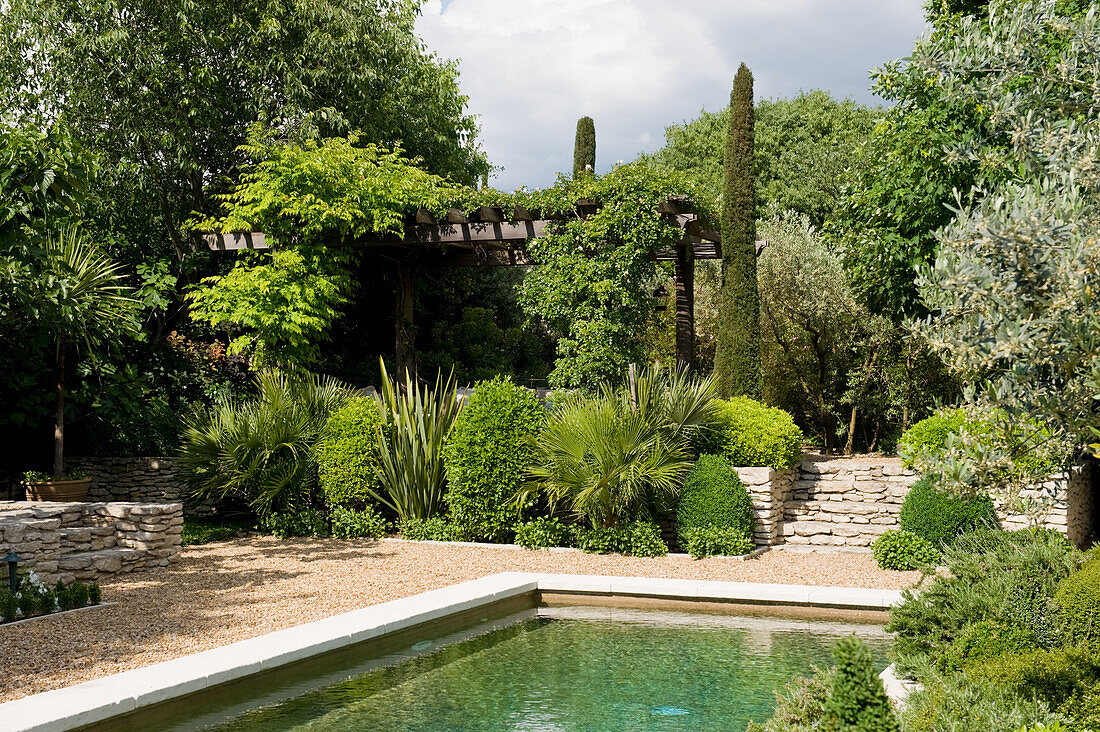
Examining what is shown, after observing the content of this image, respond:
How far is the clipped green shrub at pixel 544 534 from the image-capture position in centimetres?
1012

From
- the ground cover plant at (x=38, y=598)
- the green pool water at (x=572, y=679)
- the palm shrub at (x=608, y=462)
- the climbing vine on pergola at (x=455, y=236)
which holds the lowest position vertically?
the green pool water at (x=572, y=679)

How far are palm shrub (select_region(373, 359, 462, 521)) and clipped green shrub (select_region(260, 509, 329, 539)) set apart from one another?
0.75 meters

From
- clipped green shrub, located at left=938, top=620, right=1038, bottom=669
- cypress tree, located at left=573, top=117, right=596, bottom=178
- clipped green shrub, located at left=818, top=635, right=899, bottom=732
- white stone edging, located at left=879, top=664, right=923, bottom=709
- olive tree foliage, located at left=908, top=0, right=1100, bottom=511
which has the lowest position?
white stone edging, located at left=879, top=664, right=923, bottom=709

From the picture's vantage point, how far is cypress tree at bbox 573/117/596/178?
21375 millimetres

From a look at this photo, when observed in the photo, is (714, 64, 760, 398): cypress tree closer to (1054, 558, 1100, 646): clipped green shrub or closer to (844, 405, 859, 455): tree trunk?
(844, 405, 859, 455): tree trunk

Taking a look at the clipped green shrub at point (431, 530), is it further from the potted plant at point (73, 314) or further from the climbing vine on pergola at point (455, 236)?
the potted plant at point (73, 314)

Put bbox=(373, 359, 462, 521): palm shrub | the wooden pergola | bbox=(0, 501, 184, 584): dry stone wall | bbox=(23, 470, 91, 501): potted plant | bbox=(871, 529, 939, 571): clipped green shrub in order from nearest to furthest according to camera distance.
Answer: bbox=(0, 501, 184, 584): dry stone wall → bbox=(871, 529, 939, 571): clipped green shrub → bbox=(373, 359, 462, 521): palm shrub → bbox=(23, 470, 91, 501): potted plant → the wooden pergola

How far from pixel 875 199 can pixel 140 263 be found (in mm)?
10601

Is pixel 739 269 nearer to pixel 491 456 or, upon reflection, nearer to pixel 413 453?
pixel 491 456

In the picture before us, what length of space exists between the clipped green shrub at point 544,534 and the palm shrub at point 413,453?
1.29 meters

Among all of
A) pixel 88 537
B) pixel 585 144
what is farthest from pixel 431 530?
pixel 585 144

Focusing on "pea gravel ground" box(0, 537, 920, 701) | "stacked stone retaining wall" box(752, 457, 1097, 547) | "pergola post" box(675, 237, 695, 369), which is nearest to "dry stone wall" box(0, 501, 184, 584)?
"pea gravel ground" box(0, 537, 920, 701)

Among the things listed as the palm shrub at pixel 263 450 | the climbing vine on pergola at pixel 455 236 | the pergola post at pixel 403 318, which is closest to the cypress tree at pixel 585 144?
the climbing vine on pergola at pixel 455 236

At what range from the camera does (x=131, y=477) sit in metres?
13.0
